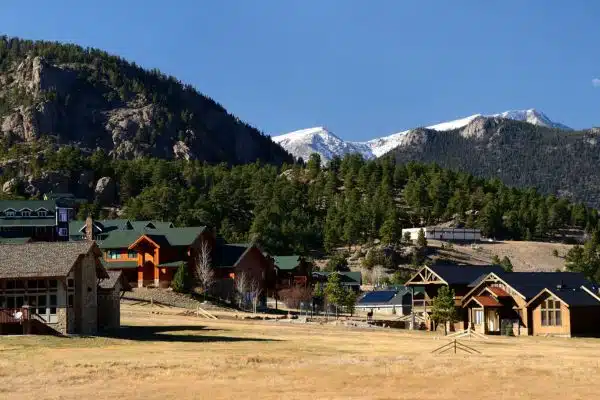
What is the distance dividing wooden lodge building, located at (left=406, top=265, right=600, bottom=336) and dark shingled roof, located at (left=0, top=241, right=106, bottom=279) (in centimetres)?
3723

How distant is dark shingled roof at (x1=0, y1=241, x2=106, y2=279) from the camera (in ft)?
174

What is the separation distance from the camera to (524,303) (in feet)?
246

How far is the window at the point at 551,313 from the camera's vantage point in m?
73.3

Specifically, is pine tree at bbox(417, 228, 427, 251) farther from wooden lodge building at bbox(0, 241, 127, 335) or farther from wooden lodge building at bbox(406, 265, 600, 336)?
wooden lodge building at bbox(0, 241, 127, 335)

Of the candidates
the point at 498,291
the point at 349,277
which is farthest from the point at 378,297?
the point at 498,291

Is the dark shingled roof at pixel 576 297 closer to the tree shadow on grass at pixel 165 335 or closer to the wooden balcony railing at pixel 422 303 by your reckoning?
the wooden balcony railing at pixel 422 303

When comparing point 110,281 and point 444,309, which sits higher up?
point 110,281

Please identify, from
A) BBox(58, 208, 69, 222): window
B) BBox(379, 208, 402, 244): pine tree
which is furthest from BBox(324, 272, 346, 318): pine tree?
BBox(379, 208, 402, 244): pine tree

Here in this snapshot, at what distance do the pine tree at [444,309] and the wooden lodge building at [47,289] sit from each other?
30820 millimetres

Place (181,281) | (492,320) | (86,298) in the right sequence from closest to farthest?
(86,298) < (492,320) < (181,281)

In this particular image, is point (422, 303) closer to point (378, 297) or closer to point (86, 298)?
point (378, 297)

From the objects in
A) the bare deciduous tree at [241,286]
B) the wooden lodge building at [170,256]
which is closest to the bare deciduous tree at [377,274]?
the wooden lodge building at [170,256]

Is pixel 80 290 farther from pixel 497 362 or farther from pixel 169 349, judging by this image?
pixel 497 362

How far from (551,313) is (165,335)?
35.0 metres
